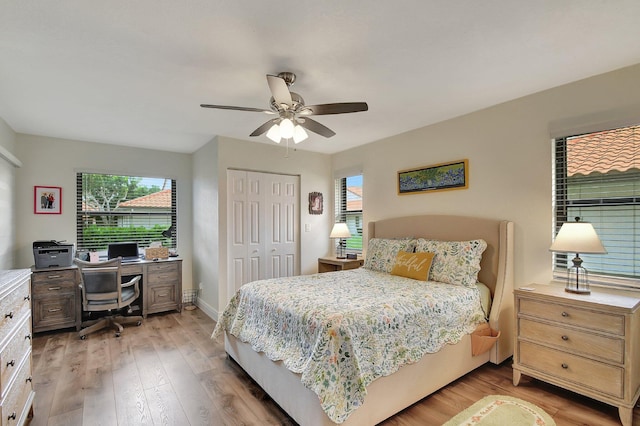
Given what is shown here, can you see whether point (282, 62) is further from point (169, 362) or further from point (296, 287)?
point (169, 362)

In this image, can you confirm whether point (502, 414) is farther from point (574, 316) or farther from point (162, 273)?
point (162, 273)

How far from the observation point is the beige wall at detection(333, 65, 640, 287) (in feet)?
7.98

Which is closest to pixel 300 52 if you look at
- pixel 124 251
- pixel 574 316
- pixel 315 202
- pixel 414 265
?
pixel 414 265

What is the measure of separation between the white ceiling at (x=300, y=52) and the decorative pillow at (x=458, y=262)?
4.58 ft

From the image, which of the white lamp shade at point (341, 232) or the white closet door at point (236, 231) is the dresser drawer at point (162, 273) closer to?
the white closet door at point (236, 231)

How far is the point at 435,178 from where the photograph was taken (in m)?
3.60

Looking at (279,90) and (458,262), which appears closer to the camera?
(279,90)

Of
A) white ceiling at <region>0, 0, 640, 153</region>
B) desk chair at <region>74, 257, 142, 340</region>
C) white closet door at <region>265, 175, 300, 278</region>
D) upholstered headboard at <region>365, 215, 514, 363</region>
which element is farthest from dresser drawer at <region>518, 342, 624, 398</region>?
desk chair at <region>74, 257, 142, 340</region>

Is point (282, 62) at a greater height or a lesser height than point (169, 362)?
greater

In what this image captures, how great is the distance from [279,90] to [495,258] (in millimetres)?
2489

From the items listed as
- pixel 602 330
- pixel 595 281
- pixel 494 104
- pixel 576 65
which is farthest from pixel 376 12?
pixel 595 281

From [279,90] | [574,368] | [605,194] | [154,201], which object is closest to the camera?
[279,90]

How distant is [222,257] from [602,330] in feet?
12.3

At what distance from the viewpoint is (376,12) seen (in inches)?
65.6
